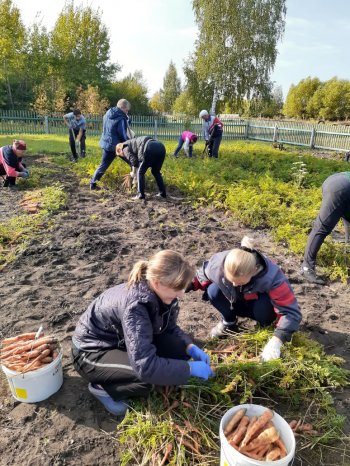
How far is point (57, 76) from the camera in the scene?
3159 cm

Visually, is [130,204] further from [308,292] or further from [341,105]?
[341,105]

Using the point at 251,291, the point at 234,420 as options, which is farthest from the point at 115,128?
the point at 234,420

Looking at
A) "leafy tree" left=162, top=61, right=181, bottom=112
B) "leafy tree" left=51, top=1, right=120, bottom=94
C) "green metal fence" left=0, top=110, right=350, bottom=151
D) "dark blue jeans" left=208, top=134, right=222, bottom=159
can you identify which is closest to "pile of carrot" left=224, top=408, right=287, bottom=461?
"dark blue jeans" left=208, top=134, right=222, bottom=159

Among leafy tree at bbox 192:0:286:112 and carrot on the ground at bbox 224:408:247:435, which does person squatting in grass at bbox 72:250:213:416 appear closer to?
carrot on the ground at bbox 224:408:247:435

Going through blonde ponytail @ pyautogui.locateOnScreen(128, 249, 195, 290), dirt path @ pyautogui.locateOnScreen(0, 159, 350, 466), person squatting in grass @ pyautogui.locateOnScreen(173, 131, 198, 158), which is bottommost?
dirt path @ pyautogui.locateOnScreen(0, 159, 350, 466)

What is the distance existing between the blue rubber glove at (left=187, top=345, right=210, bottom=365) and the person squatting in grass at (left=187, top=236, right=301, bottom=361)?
0.43m

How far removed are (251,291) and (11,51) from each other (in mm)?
29673

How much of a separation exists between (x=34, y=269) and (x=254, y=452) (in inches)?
124

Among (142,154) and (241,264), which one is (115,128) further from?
(241,264)

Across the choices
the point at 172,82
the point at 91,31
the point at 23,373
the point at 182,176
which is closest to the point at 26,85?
the point at 91,31

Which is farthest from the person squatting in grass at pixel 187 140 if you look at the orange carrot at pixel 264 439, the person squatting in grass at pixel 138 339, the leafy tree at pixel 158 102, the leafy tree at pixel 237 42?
the leafy tree at pixel 158 102

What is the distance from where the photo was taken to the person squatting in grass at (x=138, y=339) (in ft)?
6.57

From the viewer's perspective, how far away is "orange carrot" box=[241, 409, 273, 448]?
5.87 ft

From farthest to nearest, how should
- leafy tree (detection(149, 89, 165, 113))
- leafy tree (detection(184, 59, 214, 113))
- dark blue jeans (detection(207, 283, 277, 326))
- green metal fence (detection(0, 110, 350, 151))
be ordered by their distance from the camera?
leafy tree (detection(149, 89, 165, 113)) → leafy tree (detection(184, 59, 214, 113)) → green metal fence (detection(0, 110, 350, 151)) → dark blue jeans (detection(207, 283, 277, 326))
